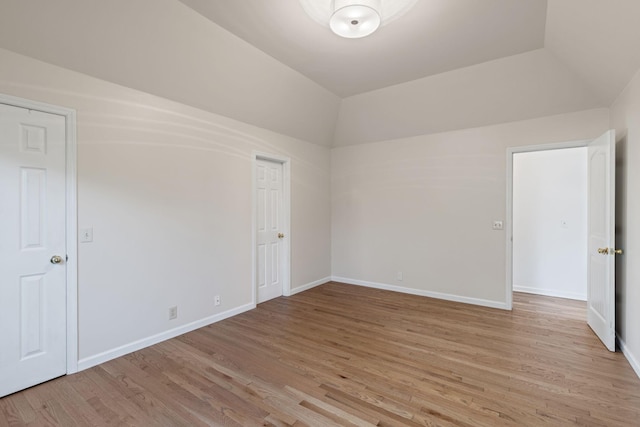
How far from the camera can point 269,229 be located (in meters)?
4.42

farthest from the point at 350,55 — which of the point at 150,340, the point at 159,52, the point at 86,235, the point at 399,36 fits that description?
the point at 150,340

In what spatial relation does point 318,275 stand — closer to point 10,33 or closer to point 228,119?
point 228,119

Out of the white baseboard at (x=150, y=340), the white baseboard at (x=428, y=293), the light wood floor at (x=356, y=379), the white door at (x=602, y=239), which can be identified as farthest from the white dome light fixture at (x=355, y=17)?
the white baseboard at (x=428, y=293)

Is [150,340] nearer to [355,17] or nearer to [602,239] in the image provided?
[355,17]

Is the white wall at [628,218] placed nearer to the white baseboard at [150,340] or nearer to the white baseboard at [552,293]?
the white baseboard at [552,293]

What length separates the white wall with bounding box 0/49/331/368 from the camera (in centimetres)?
249

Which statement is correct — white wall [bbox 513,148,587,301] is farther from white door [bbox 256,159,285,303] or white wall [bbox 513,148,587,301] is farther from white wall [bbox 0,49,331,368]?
white wall [bbox 0,49,331,368]

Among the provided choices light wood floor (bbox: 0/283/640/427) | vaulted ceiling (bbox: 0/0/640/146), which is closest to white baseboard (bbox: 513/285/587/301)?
light wood floor (bbox: 0/283/640/427)

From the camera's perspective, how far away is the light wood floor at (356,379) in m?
1.93

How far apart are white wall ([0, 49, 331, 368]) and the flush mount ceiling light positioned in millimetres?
1693

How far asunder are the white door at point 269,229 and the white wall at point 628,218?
153 inches

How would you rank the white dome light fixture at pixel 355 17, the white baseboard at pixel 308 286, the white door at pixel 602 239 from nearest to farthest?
the white dome light fixture at pixel 355 17 → the white door at pixel 602 239 → the white baseboard at pixel 308 286

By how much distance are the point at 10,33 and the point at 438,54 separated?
366cm

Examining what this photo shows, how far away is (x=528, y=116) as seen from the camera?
3793 mm
